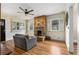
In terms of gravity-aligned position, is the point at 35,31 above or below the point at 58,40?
above

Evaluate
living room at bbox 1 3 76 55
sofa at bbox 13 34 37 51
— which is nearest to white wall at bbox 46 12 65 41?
living room at bbox 1 3 76 55

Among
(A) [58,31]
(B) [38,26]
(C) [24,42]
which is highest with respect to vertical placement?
(B) [38,26]

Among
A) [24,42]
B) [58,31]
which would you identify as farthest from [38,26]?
[24,42]

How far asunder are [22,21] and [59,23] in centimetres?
94

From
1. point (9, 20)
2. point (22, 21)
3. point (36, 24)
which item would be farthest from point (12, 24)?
point (36, 24)

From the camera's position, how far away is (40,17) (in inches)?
89.4

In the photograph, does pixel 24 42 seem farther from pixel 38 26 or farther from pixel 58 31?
pixel 58 31

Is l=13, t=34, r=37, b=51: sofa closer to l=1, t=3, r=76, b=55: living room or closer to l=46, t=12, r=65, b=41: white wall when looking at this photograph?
l=1, t=3, r=76, b=55: living room

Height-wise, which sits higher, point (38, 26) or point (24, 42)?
point (38, 26)

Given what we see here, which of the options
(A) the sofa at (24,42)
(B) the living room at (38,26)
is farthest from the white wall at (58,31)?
(A) the sofa at (24,42)

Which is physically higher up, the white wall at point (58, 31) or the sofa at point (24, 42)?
the white wall at point (58, 31)

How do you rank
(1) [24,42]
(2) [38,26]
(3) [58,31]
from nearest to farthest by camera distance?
(3) [58,31]
(2) [38,26]
(1) [24,42]

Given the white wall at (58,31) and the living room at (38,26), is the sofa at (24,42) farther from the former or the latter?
the white wall at (58,31)
